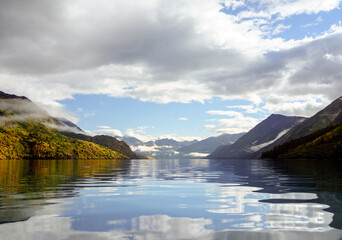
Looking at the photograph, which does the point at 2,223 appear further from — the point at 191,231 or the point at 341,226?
the point at 341,226

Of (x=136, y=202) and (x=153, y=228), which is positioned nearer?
(x=153, y=228)

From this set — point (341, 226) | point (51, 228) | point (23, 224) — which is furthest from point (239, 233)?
point (23, 224)

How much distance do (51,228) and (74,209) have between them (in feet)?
15.4

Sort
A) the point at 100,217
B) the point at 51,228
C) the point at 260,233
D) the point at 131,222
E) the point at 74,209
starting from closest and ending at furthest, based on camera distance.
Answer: the point at 260,233 < the point at 51,228 < the point at 131,222 < the point at 100,217 < the point at 74,209

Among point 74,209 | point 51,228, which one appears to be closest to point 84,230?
point 51,228

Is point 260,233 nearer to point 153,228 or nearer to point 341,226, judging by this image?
point 341,226

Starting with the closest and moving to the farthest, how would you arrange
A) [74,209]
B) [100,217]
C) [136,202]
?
[100,217]
[74,209]
[136,202]

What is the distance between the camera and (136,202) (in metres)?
20.4

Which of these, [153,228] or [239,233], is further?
[153,228]

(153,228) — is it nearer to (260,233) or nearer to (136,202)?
(260,233)

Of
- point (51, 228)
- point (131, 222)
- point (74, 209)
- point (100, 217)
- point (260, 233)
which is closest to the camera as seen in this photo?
point (260, 233)

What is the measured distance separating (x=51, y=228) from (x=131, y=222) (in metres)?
3.79

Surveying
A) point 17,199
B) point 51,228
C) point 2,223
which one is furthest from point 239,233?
point 17,199

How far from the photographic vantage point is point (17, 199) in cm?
2041
